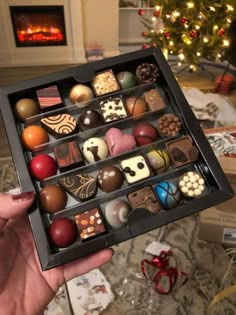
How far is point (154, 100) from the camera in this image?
95 cm

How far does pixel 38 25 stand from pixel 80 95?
6.42 feet

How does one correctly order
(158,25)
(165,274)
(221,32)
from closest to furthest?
1. (165,274)
2. (221,32)
3. (158,25)

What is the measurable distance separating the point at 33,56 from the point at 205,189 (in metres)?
2.23

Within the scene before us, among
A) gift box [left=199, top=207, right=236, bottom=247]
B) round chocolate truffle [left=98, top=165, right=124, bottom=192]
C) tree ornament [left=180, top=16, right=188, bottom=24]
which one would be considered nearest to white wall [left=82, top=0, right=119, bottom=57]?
tree ornament [left=180, top=16, right=188, bottom=24]

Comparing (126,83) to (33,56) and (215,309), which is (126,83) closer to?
(215,309)

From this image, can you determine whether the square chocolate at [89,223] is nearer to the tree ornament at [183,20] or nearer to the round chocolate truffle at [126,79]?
the round chocolate truffle at [126,79]

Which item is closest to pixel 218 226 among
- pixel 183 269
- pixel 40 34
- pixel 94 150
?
pixel 183 269

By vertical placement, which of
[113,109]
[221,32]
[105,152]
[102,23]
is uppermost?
[102,23]

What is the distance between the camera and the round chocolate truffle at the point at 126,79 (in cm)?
97

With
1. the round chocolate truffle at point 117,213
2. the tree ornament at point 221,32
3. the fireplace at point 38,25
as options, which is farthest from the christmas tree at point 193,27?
the round chocolate truffle at point 117,213

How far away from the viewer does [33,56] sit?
9.00 ft

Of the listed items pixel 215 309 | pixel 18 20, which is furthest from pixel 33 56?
pixel 215 309

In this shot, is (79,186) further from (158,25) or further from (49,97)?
(158,25)

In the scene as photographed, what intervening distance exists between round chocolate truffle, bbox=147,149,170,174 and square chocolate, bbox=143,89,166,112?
4.8 inches
